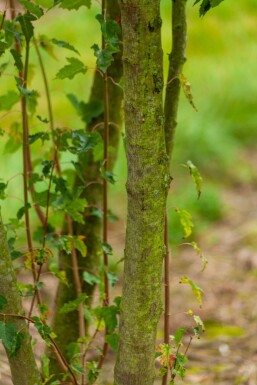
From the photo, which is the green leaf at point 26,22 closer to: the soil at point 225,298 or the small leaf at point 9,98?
the small leaf at point 9,98

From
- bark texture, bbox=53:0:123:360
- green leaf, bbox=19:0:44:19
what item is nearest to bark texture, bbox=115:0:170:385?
green leaf, bbox=19:0:44:19

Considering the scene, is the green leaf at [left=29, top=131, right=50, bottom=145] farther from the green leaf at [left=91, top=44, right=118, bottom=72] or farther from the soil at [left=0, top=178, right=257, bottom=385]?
the soil at [left=0, top=178, right=257, bottom=385]

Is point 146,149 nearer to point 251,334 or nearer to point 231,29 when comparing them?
point 251,334

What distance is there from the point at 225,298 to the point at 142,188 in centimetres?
218

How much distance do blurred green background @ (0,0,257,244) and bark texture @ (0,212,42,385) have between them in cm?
252

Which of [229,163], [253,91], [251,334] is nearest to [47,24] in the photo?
[253,91]

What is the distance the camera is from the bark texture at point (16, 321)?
52.1 inches

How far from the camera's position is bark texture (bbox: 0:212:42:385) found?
1323 mm

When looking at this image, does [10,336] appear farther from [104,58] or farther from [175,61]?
[175,61]

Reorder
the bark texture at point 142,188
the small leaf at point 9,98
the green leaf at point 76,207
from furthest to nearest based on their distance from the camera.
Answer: the small leaf at point 9,98
the green leaf at point 76,207
the bark texture at point 142,188

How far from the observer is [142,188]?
125 cm

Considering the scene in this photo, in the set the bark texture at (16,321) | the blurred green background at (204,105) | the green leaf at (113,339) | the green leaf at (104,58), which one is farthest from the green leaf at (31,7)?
the blurred green background at (204,105)

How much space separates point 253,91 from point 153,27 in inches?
193

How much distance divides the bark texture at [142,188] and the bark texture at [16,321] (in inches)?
7.5
